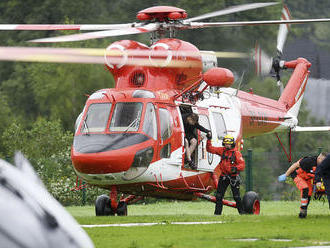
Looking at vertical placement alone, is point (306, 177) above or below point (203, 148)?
above

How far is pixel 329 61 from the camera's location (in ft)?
107

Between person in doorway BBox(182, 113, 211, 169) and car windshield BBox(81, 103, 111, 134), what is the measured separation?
6.77ft

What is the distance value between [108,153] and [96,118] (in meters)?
0.97

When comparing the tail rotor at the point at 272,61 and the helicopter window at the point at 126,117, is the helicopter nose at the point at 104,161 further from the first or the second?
the tail rotor at the point at 272,61

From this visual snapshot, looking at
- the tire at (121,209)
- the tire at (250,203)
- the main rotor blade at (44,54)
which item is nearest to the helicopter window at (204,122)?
the tire at (250,203)

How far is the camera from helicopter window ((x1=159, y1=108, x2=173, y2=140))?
17.0m

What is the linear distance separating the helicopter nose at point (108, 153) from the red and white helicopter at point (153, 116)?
0.06ft

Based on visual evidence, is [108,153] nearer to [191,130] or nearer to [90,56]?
[191,130]

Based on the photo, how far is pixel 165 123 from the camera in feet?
56.0

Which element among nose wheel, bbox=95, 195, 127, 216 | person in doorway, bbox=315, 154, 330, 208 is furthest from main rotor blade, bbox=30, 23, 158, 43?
person in doorway, bbox=315, 154, 330, 208

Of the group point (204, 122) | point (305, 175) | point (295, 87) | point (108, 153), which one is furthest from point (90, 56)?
point (295, 87)

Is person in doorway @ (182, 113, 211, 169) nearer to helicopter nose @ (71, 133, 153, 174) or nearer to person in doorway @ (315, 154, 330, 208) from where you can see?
helicopter nose @ (71, 133, 153, 174)

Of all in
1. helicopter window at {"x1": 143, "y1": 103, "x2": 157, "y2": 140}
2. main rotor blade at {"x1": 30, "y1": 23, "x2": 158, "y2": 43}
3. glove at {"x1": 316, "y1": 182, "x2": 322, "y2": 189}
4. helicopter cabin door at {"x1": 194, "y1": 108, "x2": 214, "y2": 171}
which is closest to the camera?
main rotor blade at {"x1": 30, "y1": 23, "x2": 158, "y2": 43}

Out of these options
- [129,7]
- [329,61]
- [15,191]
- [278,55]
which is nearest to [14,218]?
[15,191]
